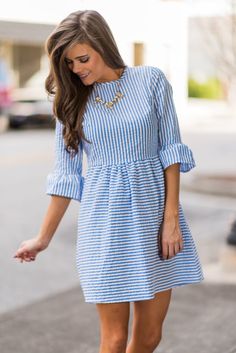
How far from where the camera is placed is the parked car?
24656 mm

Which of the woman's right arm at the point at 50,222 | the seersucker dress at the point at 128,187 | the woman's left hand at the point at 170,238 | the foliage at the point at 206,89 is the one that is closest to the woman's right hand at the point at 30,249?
the woman's right arm at the point at 50,222

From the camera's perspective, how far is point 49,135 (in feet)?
76.2

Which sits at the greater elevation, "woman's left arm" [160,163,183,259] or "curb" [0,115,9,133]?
"woman's left arm" [160,163,183,259]

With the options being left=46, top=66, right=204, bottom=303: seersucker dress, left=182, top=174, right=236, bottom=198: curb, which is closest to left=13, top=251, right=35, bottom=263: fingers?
left=46, top=66, right=204, bottom=303: seersucker dress

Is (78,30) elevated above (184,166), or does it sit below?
above

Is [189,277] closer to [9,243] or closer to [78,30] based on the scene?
[78,30]

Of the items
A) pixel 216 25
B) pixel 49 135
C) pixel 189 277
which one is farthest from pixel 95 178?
pixel 49 135

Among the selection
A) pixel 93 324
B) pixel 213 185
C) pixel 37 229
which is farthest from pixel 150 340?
pixel 213 185

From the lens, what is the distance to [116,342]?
301cm

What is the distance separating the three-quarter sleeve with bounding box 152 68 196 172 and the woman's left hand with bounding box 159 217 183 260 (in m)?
0.21

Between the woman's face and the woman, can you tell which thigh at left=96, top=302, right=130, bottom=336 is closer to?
the woman

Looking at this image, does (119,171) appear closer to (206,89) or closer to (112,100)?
(112,100)

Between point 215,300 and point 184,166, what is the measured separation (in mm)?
2978

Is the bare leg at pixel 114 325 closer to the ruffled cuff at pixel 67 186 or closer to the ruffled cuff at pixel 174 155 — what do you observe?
the ruffled cuff at pixel 67 186
